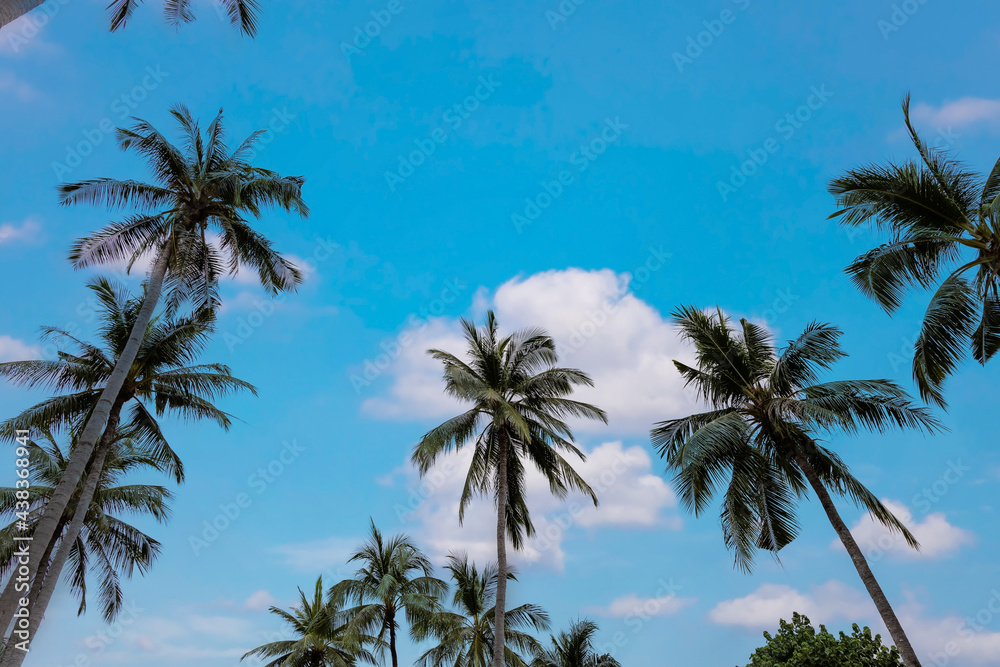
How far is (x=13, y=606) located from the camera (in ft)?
43.8

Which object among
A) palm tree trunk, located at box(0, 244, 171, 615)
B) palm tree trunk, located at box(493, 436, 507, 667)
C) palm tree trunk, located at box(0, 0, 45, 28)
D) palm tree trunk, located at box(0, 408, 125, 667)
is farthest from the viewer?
palm tree trunk, located at box(493, 436, 507, 667)

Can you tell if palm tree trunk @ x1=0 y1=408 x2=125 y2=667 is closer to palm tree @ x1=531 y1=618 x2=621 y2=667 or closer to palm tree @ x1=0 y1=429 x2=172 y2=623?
palm tree @ x1=0 y1=429 x2=172 y2=623

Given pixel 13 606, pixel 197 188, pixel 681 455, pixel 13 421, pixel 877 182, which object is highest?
pixel 197 188

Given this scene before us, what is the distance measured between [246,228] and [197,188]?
5.65ft

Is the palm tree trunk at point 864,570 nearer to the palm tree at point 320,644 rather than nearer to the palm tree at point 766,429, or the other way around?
the palm tree at point 766,429

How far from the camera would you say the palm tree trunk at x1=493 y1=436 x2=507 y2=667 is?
21844 mm

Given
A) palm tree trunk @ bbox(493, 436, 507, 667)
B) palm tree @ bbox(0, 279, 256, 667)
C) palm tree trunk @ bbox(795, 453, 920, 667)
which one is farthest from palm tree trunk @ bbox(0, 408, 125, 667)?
palm tree trunk @ bbox(795, 453, 920, 667)

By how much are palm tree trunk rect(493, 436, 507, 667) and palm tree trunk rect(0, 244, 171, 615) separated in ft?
39.8

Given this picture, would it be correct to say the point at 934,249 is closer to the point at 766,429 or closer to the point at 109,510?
the point at 766,429

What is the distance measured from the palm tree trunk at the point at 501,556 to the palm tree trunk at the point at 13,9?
19589 mm

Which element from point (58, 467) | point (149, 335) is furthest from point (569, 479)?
point (58, 467)

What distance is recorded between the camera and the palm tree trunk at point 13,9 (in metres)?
6.04

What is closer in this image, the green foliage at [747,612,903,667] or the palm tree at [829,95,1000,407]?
the palm tree at [829,95,1000,407]

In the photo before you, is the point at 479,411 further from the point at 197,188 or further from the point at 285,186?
the point at 197,188
